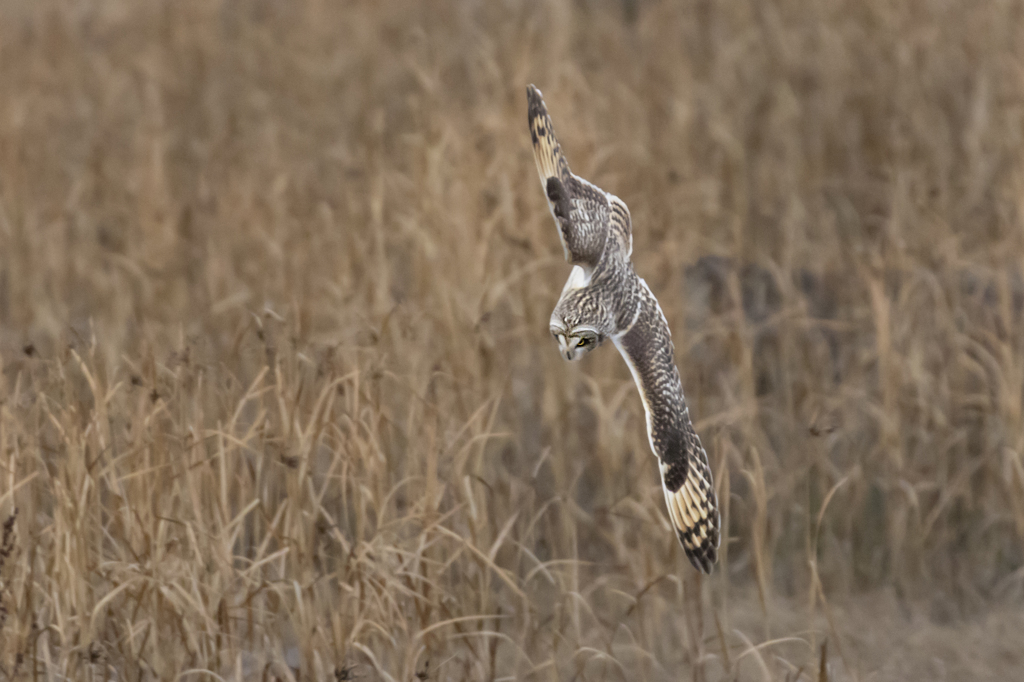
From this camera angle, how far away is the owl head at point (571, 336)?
1055 mm

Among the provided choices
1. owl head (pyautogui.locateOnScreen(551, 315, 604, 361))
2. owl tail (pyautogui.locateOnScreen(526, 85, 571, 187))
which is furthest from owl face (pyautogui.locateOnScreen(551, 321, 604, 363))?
owl tail (pyautogui.locateOnScreen(526, 85, 571, 187))

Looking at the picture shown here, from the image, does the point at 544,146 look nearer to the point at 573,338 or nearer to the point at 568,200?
the point at 568,200

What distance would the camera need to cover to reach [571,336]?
106 centimetres

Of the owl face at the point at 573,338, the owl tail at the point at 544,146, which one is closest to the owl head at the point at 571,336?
the owl face at the point at 573,338

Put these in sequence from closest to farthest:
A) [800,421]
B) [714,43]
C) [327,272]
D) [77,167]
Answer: [800,421]
[327,272]
[77,167]
[714,43]

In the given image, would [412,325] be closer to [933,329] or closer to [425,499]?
[425,499]

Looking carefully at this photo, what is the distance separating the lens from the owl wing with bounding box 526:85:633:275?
106 cm

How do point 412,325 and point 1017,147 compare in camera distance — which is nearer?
point 412,325

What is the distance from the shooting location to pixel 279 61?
614cm

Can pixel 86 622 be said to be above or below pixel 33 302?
below

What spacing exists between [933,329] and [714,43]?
2601mm

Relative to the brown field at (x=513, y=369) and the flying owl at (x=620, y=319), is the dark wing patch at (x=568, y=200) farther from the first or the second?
the brown field at (x=513, y=369)

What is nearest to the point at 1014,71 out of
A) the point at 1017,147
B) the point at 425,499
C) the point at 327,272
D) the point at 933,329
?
the point at 1017,147

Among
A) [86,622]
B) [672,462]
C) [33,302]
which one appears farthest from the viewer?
[33,302]
